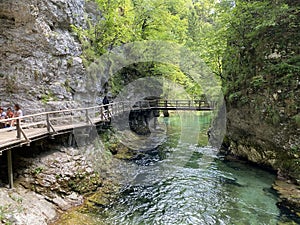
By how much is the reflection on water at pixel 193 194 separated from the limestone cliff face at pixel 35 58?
6132 millimetres

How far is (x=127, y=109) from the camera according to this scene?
18.4 meters

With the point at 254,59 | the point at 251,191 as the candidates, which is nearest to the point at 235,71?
the point at 254,59

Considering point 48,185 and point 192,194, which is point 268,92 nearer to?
point 192,194

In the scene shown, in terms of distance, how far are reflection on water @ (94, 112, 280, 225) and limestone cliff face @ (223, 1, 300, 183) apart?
Answer: 1191mm

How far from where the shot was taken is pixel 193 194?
9.59m

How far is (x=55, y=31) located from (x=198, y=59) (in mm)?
13842

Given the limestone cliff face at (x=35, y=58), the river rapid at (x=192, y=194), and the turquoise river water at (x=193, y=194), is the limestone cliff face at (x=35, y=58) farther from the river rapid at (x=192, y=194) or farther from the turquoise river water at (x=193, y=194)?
the turquoise river water at (x=193, y=194)

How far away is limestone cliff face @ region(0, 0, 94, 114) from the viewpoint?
11.6 metres

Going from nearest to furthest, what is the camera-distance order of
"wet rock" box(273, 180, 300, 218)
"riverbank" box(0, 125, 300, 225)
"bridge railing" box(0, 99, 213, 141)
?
"riverbank" box(0, 125, 300, 225), "bridge railing" box(0, 99, 213, 141), "wet rock" box(273, 180, 300, 218)

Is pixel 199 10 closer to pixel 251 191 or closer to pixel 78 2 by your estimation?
pixel 78 2

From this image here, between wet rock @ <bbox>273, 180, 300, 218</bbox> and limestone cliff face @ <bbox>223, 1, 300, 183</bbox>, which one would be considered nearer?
wet rock @ <bbox>273, 180, 300, 218</bbox>

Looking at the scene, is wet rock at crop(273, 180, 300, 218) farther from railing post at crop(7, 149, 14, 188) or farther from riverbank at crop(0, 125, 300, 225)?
railing post at crop(7, 149, 14, 188)

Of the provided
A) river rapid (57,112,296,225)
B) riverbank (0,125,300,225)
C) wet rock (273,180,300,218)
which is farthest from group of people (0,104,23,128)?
wet rock (273,180,300,218)

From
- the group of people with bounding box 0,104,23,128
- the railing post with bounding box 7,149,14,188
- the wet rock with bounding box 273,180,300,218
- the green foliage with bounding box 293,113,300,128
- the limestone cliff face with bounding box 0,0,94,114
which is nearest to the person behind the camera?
the railing post with bounding box 7,149,14,188
